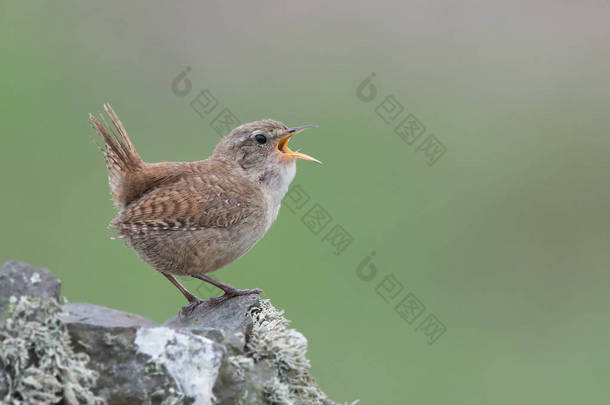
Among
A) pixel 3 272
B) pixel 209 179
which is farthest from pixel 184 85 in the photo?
pixel 3 272

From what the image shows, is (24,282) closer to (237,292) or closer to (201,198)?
(237,292)

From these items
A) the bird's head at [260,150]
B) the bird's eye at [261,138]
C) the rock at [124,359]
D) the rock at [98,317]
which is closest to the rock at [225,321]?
the rock at [124,359]

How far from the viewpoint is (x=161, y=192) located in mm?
3980

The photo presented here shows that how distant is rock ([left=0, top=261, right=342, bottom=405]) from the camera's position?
7.80ft

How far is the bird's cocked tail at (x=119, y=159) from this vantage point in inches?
161

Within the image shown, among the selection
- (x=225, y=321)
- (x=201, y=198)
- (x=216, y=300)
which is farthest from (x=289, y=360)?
(x=201, y=198)

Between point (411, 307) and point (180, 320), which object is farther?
point (411, 307)

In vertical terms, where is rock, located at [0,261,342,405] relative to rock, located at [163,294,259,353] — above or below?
below

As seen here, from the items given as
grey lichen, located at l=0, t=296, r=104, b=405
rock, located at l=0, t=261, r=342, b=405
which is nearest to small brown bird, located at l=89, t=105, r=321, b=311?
rock, located at l=0, t=261, r=342, b=405

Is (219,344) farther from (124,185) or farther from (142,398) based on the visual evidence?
(124,185)

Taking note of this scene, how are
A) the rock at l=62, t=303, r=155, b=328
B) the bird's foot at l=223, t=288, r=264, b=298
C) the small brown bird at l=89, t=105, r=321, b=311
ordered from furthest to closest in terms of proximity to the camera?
1. the small brown bird at l=89, t=105, r=321, b=311
2. the bird's foot at l=223, t=288, r=264, b=298
3. the rock at l=62, t=303, r=155, b=328

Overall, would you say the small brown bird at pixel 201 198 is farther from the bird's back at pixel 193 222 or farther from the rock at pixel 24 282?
the rock at pixel 24 282

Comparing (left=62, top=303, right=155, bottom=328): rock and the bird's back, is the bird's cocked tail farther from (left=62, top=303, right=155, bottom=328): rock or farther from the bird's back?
(left=62, top=303, right=155, bottom=328): rock

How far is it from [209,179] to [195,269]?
557 mm
